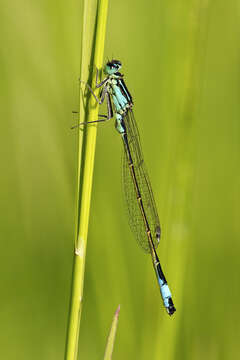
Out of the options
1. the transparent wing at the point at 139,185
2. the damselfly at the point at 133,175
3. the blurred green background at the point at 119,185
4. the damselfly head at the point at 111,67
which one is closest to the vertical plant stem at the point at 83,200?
the blurred green background at the point at 119,185

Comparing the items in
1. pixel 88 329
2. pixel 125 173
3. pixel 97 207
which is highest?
pixel 125 173

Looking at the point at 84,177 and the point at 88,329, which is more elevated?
the point at 84,177

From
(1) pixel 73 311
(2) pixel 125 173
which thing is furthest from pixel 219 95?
(1) pixel 73 311

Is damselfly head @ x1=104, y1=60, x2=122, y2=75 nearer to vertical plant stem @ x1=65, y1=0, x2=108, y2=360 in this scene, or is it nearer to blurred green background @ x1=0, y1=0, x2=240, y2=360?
blurred green background @ x1=0, y1=0, x2=240, y2=360

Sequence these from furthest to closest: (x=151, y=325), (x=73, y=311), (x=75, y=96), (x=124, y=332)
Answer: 1. (x=75, y=96)
2. (x=124, y=332)
3. (x=151, y=325)
4. (x=73, y=311)

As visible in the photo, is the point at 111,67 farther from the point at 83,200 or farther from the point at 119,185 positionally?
the point at 83,200

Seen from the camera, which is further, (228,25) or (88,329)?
(228,25)

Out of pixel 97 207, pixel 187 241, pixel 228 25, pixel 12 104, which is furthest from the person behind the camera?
pixel 228 25

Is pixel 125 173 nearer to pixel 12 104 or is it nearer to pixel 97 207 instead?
pixel 97 207
